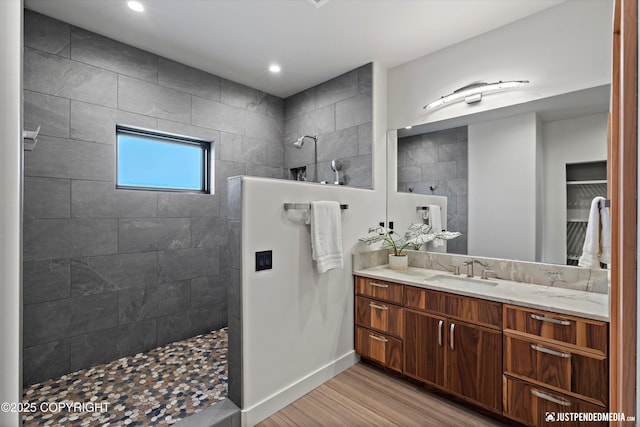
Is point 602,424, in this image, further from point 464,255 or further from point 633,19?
point 633,19

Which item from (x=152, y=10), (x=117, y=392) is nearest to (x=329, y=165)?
(x=152, y=10)

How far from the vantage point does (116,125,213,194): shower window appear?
260 cm

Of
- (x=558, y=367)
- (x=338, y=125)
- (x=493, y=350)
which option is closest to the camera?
(x=558, y=367)

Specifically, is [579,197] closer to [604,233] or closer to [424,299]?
[604,233]

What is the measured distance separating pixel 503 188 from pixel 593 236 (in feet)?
2.39

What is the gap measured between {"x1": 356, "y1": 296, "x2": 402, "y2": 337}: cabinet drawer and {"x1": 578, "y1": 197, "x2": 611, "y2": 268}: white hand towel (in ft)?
3.92

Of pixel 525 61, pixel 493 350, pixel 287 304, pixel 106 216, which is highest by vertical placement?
pixel 525 61

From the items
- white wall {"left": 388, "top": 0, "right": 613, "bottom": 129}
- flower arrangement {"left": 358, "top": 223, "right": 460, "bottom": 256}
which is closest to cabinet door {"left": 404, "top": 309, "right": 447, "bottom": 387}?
flower arrangement {"left": 358, "top": 223, "right": 460, "bottom": 256}

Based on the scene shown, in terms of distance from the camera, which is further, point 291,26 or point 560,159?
point 291,26

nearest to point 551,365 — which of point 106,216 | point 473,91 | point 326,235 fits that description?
point 326,235

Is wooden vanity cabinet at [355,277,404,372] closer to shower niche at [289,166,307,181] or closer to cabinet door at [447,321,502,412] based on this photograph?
cabinet door at [447,321,502,412]

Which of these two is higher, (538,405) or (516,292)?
(516,292)

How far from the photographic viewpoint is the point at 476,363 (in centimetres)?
188

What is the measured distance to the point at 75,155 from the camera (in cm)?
227
